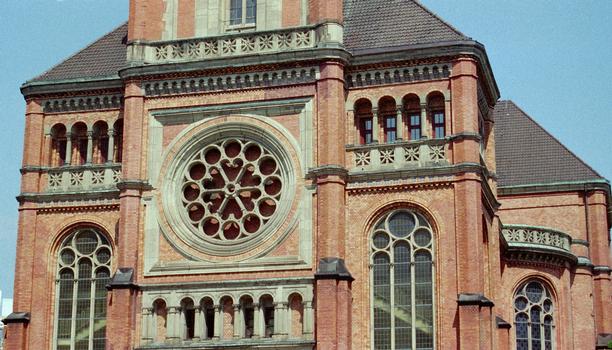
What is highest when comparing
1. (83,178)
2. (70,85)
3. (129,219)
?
(70,85)

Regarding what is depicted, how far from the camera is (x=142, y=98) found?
45.9m

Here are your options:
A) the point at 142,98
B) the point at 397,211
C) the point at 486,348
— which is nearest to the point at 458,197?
the point at 397,211

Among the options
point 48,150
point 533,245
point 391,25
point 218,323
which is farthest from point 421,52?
point 48,150

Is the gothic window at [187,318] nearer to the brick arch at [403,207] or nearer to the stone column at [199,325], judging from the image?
the stone column at [199,325]

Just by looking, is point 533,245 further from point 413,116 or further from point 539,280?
point 413,116

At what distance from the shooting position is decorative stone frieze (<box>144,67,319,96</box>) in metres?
44.4

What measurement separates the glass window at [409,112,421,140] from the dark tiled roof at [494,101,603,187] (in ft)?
52.9

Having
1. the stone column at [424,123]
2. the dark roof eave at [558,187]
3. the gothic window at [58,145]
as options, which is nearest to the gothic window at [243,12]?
the stone column at [424,123]

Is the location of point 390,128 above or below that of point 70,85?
below

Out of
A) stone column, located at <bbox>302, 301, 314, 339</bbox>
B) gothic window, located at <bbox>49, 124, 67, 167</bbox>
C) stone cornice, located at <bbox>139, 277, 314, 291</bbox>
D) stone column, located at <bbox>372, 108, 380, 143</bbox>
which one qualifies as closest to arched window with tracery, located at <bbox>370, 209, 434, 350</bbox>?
stone column, located at <bbox>302, 301, 314, 339</bbox>

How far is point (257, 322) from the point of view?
139 ft

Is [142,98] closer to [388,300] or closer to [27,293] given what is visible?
[27,293]

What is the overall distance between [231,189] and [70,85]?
8.44 meters

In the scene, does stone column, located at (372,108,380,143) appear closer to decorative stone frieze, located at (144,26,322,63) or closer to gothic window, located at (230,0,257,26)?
decorative stone frieze, located at (144,26,322,63)
